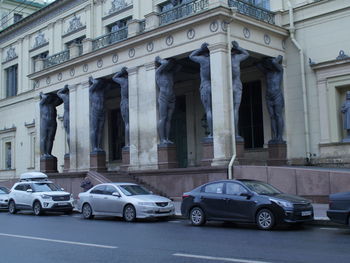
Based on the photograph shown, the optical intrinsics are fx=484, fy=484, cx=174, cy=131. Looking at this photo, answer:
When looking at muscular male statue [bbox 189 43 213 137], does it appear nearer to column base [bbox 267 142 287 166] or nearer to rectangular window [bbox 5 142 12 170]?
column base [bbox 267 142 287 166]

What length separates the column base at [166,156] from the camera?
24.2 metres

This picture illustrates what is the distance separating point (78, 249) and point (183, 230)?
4.31 metres

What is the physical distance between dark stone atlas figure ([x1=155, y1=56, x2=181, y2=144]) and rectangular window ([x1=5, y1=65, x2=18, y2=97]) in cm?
2532

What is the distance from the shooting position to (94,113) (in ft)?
93.9

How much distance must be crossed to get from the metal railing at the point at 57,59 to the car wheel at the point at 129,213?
16.0 meters

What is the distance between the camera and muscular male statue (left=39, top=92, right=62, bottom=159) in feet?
107

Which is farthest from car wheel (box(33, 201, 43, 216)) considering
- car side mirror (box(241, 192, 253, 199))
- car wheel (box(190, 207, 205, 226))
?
car side mirror (box(241, 192, 253, 199))

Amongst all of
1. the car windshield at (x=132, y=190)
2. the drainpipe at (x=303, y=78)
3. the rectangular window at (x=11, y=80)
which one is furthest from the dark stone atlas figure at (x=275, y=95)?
the rectangular window at (x=11, y=80)

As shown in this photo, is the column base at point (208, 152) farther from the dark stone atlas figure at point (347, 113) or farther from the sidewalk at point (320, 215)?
the dark stone atlas figure at point (347, 113)

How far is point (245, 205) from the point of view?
14328 millimetres

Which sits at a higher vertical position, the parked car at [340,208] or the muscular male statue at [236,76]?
the muscular male statue at [236,76]

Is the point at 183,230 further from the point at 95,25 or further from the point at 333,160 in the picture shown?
the point at 95,25

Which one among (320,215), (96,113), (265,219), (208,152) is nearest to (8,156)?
(96,113)

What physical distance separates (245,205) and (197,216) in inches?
77.6
